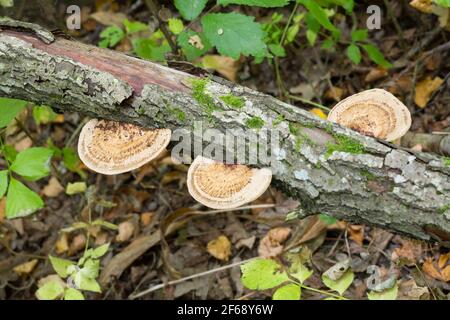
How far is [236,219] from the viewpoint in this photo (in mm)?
4488

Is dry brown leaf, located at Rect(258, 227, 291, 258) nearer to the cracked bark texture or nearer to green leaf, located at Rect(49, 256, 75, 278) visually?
the cracked bark texture

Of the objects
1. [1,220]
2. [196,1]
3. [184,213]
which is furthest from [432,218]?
[1,220]

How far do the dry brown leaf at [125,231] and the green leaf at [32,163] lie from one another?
1400 mm

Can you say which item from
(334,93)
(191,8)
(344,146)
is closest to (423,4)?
(334,93)

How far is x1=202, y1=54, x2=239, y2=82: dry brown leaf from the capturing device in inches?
202

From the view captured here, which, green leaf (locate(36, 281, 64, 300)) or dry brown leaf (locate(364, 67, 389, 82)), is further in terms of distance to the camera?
dry brown leaf (locate(364, 67, 389, 82))

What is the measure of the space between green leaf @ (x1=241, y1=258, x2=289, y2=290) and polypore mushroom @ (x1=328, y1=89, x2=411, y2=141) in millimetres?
1033

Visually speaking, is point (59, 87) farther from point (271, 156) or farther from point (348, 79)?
point (348, 79)

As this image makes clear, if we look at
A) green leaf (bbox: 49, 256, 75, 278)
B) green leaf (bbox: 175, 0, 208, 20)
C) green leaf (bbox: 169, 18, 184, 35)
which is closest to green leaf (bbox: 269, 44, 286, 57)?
green leaf (bbox: 169, 18, 184, 35)

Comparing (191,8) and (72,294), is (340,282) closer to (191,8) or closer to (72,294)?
(72,294)

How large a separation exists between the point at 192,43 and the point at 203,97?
894 mm

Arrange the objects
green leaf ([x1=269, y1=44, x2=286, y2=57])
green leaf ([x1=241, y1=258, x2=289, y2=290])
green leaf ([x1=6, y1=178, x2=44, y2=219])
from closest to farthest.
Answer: green leaf ([x1=241, y1=258, x2=289, y2=290]), green leaf ([x1=6, y1=178, x2=44, y2=219]), green leaf ([x1=269, y1=44, x2=286, y2=57])

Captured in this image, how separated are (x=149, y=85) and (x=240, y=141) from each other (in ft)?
2.20

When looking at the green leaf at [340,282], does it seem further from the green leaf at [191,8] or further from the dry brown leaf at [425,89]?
the dry brown leaf at [425,89]
